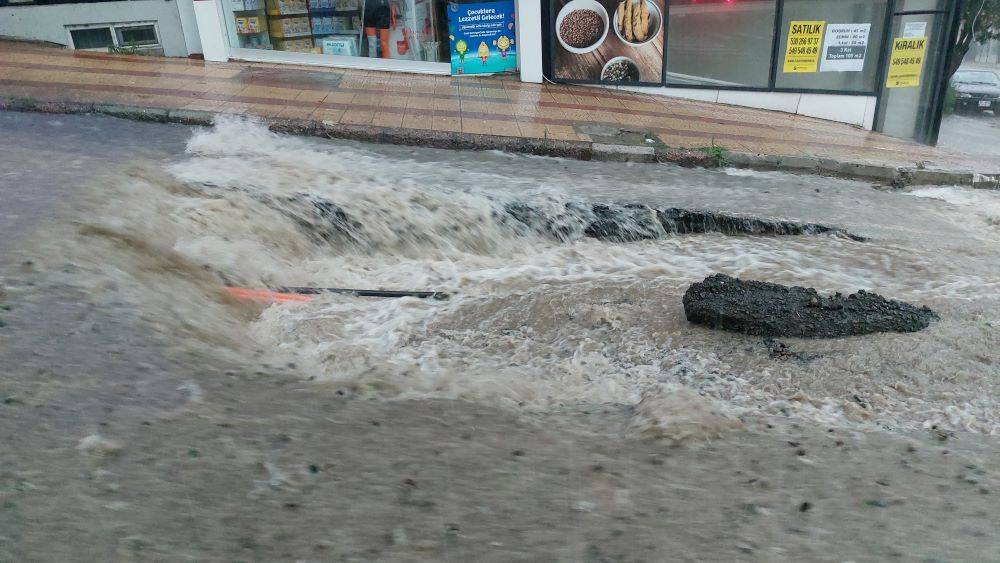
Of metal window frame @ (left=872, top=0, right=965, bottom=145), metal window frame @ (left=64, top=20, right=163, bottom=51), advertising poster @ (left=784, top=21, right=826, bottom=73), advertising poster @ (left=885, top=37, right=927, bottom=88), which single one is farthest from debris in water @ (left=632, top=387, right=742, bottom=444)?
metal window frame @ (left=64, top=20, right=163, bottom=51)

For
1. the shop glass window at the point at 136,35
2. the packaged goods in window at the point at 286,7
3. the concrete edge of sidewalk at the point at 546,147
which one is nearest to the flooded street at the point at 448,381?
the concrete edge of sidewalk at the point at 546,147

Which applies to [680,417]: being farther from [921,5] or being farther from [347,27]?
[921,5]

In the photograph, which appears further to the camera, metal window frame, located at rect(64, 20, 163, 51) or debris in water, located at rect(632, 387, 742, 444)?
metal window frame, located at rect(64, 20, 163, 51)

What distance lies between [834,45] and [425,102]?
19.1 feet

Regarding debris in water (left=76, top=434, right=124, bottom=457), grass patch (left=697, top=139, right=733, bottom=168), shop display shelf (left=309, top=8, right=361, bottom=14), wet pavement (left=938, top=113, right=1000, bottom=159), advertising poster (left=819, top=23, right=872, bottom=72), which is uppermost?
shop display shelf (left=309, top=8, right=361, bottom=14)

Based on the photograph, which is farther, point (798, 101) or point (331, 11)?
point (331, 11)

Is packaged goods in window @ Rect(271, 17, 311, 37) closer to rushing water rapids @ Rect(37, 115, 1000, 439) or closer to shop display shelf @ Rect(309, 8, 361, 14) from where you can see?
shop display shelf @ Rect(309, 8, 361, 14)

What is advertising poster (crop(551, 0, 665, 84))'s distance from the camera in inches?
408

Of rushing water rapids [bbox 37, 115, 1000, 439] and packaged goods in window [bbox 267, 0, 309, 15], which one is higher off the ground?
packaged goods in window [bbox 267, 0, 309, 15]

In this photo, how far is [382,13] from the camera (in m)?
10.8

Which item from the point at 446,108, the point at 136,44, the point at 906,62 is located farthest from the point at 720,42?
the point at 136,44

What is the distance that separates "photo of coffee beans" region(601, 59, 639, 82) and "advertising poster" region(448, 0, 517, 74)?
53.5 inches

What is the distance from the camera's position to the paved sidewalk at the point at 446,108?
7469 mm

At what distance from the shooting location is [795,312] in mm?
4156
